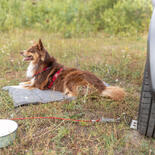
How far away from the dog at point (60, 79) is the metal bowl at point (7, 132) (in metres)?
1.26

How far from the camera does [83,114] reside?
305 cm

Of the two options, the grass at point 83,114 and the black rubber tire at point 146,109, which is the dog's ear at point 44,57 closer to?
the grass at point 83,114

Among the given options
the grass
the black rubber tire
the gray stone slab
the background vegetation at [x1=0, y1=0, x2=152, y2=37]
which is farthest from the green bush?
the black rubber tire

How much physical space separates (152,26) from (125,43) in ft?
17.7

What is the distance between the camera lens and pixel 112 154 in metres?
2.16

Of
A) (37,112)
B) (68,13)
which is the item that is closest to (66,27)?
(68,13)

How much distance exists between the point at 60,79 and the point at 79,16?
5007 millimetres

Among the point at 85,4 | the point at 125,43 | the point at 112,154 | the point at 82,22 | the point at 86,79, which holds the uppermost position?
the point at 85,4

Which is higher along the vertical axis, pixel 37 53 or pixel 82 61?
pixel 37 53

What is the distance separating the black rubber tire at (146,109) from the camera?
7.07ft

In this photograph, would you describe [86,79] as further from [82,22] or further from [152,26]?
[82,22]

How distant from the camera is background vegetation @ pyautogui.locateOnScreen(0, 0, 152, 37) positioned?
7.68m

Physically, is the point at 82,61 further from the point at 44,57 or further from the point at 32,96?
the point at 32,96

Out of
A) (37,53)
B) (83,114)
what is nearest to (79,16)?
(37,53)
